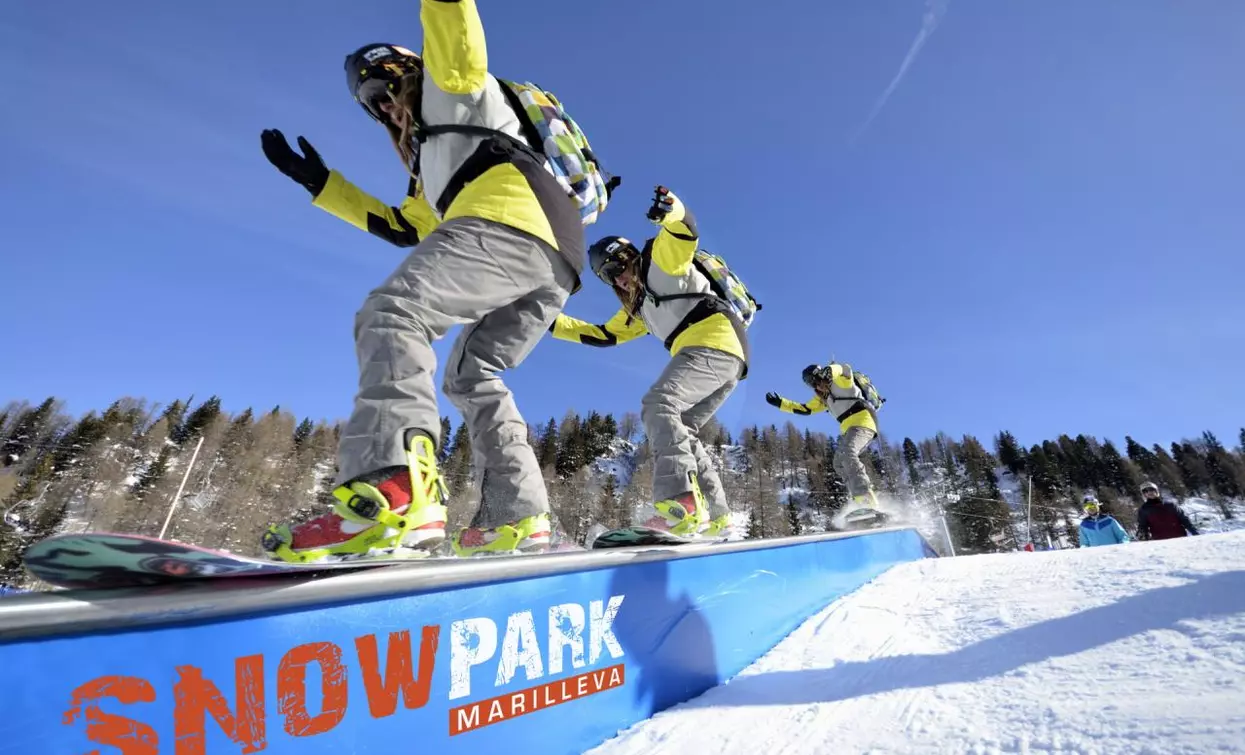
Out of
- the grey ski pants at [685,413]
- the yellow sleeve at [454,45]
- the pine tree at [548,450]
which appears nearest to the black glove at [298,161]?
the yellow sleeve at [454,45]

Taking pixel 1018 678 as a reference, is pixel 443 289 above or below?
above

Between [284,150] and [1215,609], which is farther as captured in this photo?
[284,150]

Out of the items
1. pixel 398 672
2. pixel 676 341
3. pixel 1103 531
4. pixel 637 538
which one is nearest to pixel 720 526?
pixel 676 341

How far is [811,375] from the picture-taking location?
27.4 feet

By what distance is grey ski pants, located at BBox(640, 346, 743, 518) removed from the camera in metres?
3.71

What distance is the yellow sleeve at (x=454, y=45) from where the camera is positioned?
1.84 m

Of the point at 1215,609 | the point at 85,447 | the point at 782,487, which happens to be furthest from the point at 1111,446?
the point at 85,447

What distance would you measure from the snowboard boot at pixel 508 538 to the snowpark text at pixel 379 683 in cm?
66

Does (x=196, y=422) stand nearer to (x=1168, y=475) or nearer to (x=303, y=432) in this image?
(x=303, y=432)

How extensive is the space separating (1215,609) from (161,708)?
2.81 metres

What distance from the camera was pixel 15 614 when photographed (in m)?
0.63

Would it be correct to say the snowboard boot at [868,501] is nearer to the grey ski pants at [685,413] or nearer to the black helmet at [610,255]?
the grey ski pants at [685,413]

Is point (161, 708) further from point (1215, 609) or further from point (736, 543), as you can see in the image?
point (1215, 609)

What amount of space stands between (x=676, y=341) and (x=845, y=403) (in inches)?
202
